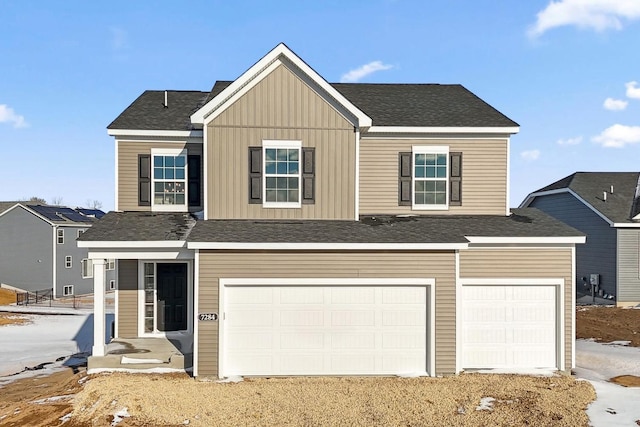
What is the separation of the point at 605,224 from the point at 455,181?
14.9 metres

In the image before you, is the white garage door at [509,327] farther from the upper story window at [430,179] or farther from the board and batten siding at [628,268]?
the board and batten siding at [628,268]

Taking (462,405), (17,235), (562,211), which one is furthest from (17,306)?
(562,211)

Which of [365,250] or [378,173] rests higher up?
[378,173]

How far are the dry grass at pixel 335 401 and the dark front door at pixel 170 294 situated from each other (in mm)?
2847

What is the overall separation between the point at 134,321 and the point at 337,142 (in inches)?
313

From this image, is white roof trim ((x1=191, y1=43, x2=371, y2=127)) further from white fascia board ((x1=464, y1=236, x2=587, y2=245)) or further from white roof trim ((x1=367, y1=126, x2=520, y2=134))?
white fascia board ((x1=464, y1=236, x2=587, y2=245))

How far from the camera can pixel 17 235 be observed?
1339 inches

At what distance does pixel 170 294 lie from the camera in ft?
45.0

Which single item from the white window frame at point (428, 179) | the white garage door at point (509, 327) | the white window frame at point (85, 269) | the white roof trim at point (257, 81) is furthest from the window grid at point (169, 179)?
the white window frame at point (85, 269)

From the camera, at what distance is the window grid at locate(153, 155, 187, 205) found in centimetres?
1409

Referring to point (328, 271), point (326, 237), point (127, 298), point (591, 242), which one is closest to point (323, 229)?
point (326, 237)

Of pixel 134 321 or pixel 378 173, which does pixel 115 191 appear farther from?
pixel 378 173

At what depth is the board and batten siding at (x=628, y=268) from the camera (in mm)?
23438

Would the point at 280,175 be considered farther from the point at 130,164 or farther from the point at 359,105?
Result: the point at 130,164
